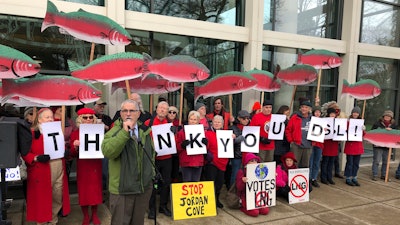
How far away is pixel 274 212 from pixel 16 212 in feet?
14.0

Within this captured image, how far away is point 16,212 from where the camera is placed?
5027mm

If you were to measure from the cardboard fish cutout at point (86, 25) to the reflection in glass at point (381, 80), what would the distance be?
738 centimetres

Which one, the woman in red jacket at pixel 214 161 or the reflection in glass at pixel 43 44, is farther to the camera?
the reflection in glass at pixel 43 44

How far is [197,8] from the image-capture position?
7.20 meters

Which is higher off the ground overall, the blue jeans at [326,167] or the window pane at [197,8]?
the window pane at [197,8]

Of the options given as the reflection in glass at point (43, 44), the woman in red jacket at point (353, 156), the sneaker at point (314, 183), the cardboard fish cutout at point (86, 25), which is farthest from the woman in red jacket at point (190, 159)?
the woman in red jacket at point (353, 156)

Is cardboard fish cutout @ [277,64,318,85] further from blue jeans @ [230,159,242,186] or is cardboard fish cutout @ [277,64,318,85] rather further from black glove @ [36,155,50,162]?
black glove @ [36,155,50,162]

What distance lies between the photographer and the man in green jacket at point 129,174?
2.98 metres

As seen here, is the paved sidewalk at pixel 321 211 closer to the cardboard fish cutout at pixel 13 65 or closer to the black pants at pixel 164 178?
the black pants at pixel 164 178

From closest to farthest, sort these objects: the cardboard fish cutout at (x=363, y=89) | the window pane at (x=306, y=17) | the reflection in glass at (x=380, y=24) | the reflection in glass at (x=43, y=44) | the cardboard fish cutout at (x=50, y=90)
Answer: the cardboard fish cutout at (x=50, y=90)
the reflection in glass at (x=43, y=44)
the cardboard fish cutout at (x=363, y=89)
the window pane at (x=306, y=17)
the reflection in glass at (x=380, y=24)

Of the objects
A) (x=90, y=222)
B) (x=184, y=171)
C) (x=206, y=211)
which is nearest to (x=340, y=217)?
(x=206, y=211)

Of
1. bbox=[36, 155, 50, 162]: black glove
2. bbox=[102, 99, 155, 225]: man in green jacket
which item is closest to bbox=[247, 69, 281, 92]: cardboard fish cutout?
bbox=[102, 99, 155, 225]: man in green jacket

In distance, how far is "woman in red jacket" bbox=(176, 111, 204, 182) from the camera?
15.4 feet

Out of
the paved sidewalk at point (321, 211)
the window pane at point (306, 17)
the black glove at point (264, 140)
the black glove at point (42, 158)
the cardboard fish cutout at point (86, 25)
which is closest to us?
the black glove at point (42, 158)
